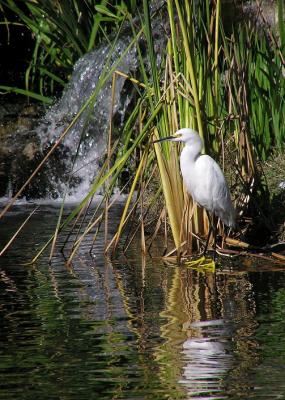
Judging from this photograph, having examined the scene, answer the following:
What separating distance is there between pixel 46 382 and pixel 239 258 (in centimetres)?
280

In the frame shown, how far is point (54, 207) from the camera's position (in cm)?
938

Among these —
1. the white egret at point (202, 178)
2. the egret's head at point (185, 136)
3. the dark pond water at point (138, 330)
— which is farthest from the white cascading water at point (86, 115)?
the egret's head at point (185, 136)

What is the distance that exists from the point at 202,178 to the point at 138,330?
1.76 meters

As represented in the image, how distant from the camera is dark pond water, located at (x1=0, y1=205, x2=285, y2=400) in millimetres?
3518

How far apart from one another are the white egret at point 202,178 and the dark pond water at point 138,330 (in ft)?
1.18

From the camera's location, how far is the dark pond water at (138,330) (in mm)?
3518

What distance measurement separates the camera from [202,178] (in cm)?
596

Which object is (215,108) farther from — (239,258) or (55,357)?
(55,357)

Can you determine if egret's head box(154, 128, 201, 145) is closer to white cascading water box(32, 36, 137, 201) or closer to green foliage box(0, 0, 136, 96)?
white cascading water box(32, 36, 137, 201)

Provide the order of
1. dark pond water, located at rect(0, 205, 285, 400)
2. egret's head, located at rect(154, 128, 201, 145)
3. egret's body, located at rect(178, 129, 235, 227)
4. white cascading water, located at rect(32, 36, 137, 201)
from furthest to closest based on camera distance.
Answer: white cascading water, located at rect(32, 36, 137, 201) → egret's body, located at rect(178, 129, 235, 227) → egret's head, located at rect(154, 128, 201, 145) → dark pond water, located at rect(0, 205, 285, 400)

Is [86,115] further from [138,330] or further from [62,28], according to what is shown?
[138,330]

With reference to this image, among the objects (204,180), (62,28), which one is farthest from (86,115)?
(204,180)

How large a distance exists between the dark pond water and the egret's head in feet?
2.64

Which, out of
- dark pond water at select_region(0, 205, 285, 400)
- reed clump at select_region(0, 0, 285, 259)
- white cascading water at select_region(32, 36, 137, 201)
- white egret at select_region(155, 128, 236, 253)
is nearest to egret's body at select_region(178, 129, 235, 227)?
white egret at select_region(155, 128, 236, 253)
